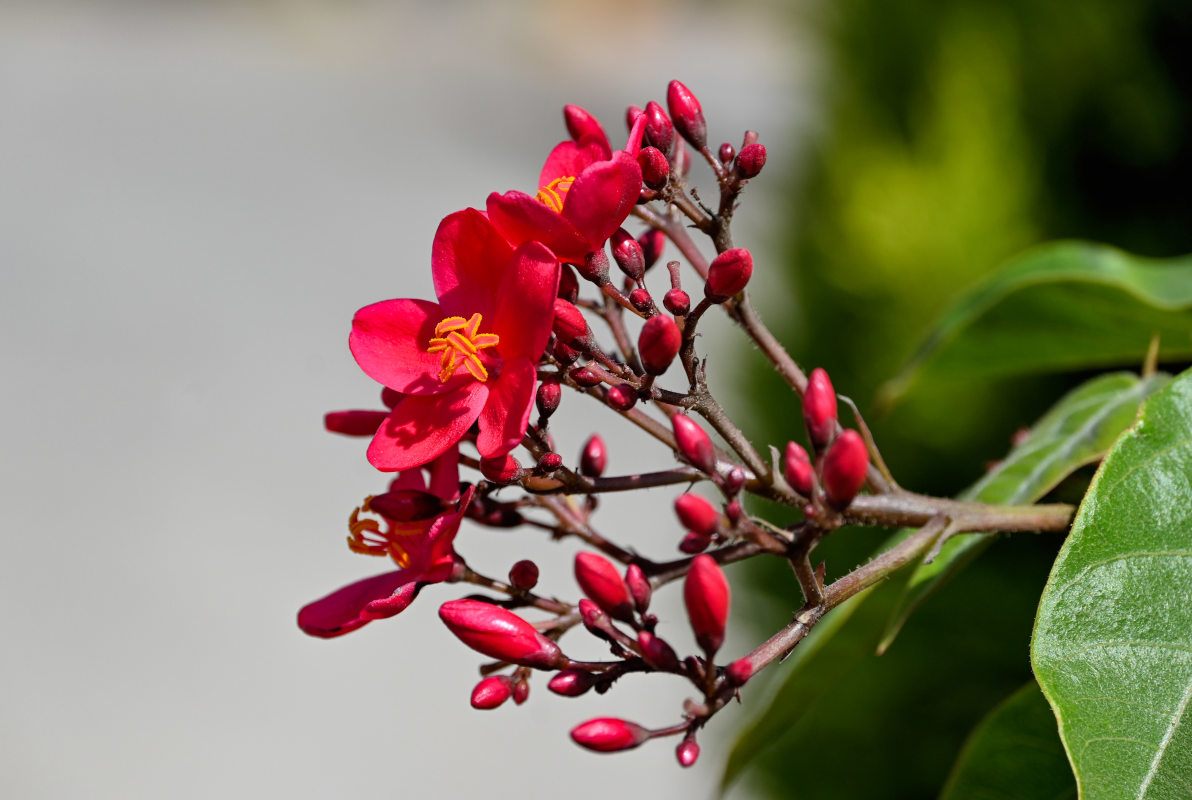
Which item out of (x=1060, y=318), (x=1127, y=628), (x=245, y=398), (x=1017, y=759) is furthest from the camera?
(x=245, y=398)

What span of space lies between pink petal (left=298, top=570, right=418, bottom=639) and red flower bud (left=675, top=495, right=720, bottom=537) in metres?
0.24

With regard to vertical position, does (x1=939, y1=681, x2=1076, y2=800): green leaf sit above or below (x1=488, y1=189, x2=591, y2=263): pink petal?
below

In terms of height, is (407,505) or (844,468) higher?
(407,505)

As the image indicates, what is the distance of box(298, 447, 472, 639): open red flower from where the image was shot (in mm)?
790

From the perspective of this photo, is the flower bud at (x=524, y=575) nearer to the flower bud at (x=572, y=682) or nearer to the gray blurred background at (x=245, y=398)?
the flower bud at (x=572, y=682)

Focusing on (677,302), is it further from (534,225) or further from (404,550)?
(404,550)

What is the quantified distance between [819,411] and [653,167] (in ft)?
0.73

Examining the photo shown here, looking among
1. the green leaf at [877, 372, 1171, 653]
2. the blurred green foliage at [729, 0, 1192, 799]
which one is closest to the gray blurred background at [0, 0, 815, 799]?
the blurred green foliage at [729, 0, 1192, 799]

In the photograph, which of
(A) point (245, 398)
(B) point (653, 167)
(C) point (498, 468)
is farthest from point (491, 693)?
(A) point (245, 398)

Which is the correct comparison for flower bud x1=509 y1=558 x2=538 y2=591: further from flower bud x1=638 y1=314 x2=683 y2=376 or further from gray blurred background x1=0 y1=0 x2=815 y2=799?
gray blurred background x1=0 y1=0 x2=815 y2=799

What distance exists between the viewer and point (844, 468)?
69cm

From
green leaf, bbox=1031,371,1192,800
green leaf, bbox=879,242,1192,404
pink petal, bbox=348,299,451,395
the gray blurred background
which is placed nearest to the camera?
green leaf, bbox=1031,371,1192,800

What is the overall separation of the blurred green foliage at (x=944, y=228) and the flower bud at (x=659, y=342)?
1683mm

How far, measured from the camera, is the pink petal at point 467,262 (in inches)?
31.8
